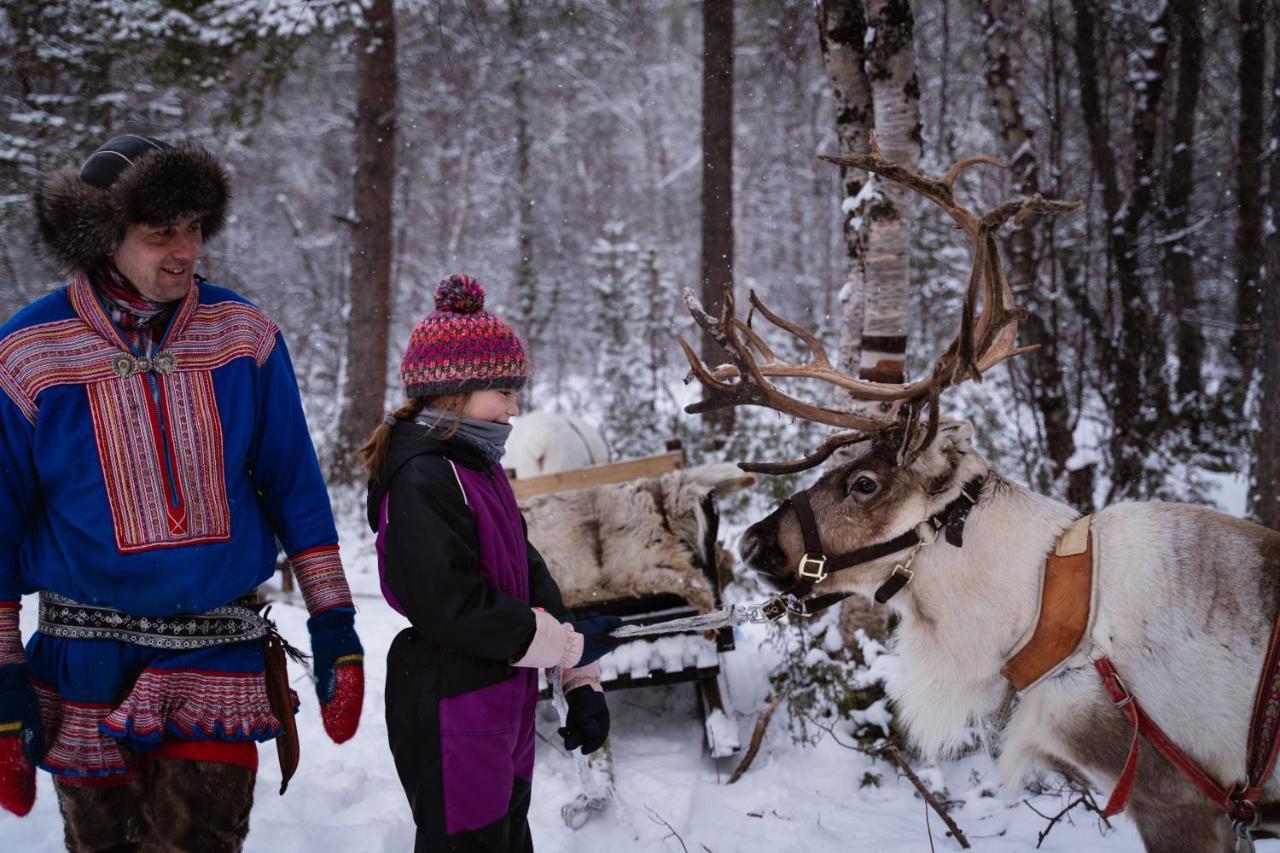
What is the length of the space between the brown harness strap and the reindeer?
3 centimetres

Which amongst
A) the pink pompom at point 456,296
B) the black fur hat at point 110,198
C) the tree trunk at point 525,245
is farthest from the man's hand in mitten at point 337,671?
the tree trunk at point 525,245

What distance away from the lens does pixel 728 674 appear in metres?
4.71

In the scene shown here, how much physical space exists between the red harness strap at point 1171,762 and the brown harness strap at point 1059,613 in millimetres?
125

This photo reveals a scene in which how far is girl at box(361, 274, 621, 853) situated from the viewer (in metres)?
1.94

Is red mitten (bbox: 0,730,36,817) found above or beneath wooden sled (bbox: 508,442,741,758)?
above

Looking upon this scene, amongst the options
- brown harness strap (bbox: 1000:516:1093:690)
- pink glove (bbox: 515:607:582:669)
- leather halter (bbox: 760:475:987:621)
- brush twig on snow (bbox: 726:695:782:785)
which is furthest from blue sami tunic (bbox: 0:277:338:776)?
brush twig on snow (bbox: 726:695:782:785)

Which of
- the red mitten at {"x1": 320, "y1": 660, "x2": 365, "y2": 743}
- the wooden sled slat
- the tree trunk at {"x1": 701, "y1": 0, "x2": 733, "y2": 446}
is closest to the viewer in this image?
the red mitten at {"x1": 320, "y1": 660, "x2": 365, "y2": 743}

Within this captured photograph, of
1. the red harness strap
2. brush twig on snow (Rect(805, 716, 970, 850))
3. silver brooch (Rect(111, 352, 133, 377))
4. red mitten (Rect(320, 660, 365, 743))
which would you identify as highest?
silver brooch (Rect(111, 352, 133, 377))

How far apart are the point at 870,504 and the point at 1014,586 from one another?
1.48ft

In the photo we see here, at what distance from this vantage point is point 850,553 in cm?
252

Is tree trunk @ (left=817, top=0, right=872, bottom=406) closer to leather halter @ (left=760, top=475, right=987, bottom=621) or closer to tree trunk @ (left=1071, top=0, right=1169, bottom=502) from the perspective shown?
leather halter @ (left=760, top=475, right=987, bottom=621)

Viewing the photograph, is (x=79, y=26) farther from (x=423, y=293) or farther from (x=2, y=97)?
(x=423, y=293)

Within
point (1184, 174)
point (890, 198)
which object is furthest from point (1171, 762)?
point (1184, 174)

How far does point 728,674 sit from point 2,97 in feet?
32.2
